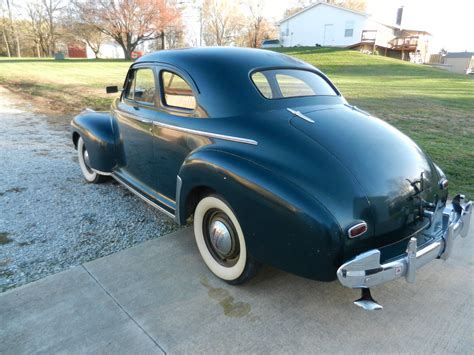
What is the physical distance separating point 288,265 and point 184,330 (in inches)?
31.4

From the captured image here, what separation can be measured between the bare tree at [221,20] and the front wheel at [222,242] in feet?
171

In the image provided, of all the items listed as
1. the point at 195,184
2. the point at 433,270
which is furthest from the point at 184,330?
the point at 433,270

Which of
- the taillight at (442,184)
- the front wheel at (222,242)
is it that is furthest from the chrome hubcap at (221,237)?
the taillight at (442,184)

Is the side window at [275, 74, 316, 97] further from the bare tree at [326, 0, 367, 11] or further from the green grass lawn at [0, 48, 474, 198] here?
the bare tree at [326, 0, 367, 11]

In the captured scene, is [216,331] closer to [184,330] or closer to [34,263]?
[184,330]

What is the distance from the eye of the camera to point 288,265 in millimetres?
2225

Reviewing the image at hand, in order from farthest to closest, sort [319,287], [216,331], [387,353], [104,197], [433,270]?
[104,197] < [433,270] < [319,287] < [216,331] < [387,353]

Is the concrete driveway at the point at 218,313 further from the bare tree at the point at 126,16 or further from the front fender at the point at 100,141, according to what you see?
the bare tree at the point at 126,16

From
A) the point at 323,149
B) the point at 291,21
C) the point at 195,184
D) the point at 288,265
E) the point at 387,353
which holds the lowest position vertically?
the point at 387,353

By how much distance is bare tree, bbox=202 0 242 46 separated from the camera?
167 ft

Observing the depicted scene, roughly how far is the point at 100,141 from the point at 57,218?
100cm

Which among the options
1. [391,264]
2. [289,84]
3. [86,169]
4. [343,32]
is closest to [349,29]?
[343,32]

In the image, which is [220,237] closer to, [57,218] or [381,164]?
[381,164]

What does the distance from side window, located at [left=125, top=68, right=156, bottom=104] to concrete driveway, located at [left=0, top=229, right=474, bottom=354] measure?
162cm
